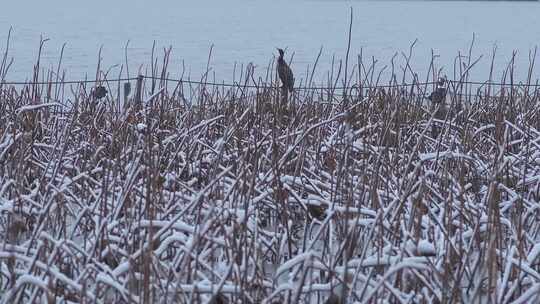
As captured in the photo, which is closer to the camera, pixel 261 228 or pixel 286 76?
pixel 261 228

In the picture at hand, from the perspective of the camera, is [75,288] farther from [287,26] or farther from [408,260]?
[287,26]

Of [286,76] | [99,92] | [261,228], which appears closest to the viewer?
[261,228]

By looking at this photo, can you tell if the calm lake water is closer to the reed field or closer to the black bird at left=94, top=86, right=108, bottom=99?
the black bird at left=94, top=86, right=108, bottom=99

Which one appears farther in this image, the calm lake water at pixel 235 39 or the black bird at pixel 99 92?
the calm lake water at pixel 235 39

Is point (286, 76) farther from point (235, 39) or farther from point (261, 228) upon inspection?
point (235, 39)

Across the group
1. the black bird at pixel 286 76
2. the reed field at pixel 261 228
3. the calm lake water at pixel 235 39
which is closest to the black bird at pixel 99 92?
the reed field at pixel 261 228

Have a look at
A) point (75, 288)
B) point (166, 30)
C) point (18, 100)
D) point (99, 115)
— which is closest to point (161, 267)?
point (75, 288)

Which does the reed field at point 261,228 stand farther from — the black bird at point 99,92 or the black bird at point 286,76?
the black bird at point 286,76

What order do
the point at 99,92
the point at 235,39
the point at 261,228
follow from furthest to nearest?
the point at 235,39 → the point at 99,92 → the point at 261,228

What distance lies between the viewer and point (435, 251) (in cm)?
228

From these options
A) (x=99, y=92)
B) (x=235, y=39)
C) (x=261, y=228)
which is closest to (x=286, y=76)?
(x=99, y=92)

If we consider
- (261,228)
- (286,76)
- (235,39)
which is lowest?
(261,228)

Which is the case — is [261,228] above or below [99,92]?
below

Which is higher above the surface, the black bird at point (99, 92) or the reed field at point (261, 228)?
the black bird at point (99, 92)
